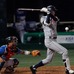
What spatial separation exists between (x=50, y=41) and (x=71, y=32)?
7.98 meters

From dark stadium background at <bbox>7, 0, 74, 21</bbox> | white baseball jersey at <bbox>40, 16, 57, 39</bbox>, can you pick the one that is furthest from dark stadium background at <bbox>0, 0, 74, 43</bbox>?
white baseball jersey at <bbox>40, 16, 57, 39</bbox>

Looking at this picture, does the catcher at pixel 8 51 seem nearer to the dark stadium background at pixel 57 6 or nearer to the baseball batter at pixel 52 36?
the baseball batter at pixel 52 36

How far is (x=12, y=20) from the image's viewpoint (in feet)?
66.5

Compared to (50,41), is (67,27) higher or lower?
lower

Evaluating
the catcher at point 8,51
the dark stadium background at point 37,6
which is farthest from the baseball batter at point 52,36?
the dark stadium background at point 37,6

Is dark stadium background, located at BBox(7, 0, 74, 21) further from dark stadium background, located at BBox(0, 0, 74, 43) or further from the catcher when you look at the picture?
the catcher

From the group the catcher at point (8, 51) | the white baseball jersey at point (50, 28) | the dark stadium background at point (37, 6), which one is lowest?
the dark stadium background at point (37, 6)

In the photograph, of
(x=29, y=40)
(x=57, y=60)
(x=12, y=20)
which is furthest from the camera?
(x=12, y=20)

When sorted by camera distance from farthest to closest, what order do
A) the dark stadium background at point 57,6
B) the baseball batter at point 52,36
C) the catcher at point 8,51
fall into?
1. the dark stadium background at point 57,6
2. the baseball batter at point 52,36
3. the catcher at point 8,51

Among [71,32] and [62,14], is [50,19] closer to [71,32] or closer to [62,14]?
[71,32]

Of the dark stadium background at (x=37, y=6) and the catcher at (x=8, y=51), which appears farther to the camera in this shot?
the dark stadium background at (x=37, y=6)

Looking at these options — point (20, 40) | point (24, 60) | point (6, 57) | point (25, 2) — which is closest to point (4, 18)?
point (20, 40)

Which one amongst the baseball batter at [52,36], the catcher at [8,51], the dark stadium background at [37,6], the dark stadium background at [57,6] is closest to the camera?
the catcher at [8,51]

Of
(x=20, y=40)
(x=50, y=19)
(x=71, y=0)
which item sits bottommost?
(x=20, y=40)
